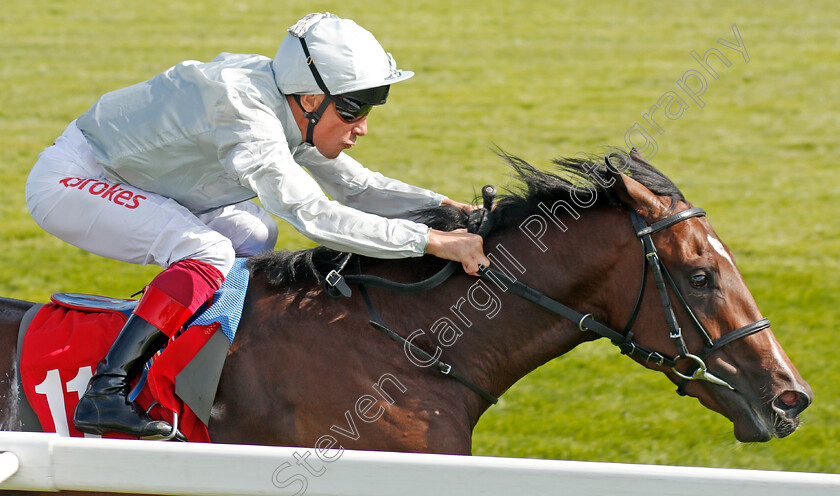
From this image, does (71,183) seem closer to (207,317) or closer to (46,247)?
(207,317)

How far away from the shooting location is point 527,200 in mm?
3180

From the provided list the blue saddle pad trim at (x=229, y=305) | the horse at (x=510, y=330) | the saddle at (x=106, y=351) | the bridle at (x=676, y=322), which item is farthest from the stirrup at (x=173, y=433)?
the bridle at (x=676, y=322)

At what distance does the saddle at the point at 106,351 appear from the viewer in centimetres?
289

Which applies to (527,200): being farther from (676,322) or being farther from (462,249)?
(676,322)

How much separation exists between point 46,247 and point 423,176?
11.9 ft

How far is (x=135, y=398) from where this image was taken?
2.91 metres

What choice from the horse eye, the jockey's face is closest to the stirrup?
the jockey's face

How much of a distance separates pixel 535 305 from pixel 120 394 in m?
1.33

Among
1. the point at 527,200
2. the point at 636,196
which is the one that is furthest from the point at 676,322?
the point at 527,200

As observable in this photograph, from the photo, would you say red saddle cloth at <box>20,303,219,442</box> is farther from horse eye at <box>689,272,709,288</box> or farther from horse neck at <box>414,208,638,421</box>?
horse eye at <box>689,272,709,288</box>

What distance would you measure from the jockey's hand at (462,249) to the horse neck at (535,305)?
92 millimetres

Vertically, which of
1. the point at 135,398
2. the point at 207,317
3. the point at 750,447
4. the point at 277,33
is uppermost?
the point at 207,317

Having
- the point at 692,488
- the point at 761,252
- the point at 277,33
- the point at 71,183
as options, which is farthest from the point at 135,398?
the point at 277,33

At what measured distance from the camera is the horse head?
114 inches
